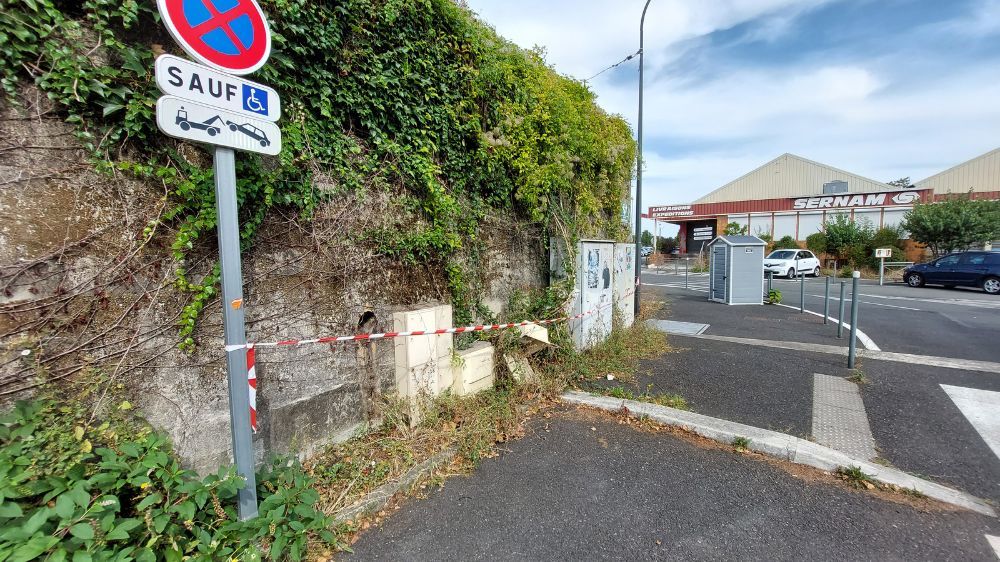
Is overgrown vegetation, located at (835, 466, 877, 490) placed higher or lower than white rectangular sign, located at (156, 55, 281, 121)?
lower

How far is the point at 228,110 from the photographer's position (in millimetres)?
2051

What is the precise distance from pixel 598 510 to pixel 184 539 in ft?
7.72

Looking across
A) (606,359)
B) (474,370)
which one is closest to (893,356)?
(606,359)

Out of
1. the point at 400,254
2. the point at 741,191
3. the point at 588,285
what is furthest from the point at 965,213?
the point at 400,254

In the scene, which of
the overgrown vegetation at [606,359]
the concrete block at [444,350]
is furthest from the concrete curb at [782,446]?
the concrete block at [444,350]

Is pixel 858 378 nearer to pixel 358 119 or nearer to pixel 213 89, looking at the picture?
pixel 358 119

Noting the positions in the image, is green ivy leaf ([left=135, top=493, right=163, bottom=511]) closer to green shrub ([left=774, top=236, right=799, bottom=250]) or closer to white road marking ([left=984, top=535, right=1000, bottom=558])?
white road marking ([left=984, top=535, right=1000, bottom=558])

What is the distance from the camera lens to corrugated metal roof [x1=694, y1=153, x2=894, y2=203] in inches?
1309

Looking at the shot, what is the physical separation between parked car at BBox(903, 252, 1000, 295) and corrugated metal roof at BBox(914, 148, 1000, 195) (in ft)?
74.6

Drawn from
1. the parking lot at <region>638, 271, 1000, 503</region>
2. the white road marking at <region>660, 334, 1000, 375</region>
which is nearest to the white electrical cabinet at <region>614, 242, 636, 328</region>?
the parking lot at <region>638, 271, 1000, 503</region>

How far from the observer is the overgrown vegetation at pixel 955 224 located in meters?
20.5

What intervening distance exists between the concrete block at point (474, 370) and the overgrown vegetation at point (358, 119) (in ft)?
1.46

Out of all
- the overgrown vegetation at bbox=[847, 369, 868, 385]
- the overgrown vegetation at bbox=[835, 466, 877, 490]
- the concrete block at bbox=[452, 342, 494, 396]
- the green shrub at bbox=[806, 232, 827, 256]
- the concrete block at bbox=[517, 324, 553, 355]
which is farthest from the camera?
the green shrub at bbox=[806, 232, 827, 256]

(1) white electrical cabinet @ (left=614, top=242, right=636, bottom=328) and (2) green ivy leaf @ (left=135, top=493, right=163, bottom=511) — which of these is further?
(1) white electrical cabinet @ (left=614, top=242, right=636, bottom=328)
